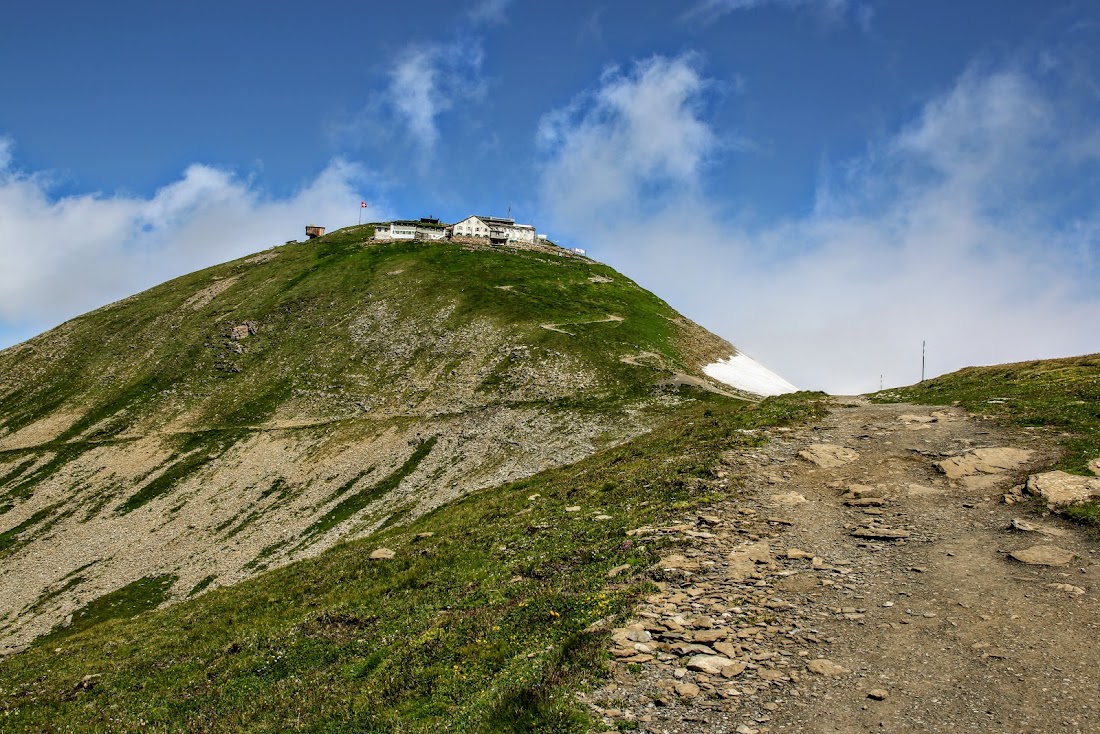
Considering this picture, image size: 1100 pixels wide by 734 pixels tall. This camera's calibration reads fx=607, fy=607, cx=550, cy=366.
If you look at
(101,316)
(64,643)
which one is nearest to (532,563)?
(64,643)

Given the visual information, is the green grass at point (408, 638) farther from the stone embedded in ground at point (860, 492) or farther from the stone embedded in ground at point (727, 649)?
the stone embedded in ground at point (860, 492)

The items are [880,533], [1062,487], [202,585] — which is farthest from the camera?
[202,585]

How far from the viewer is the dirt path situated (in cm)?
1284

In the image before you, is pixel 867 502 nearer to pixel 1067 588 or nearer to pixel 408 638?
pixel 1067 588

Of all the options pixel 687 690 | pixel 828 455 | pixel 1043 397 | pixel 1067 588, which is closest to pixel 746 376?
pixel 1043 397

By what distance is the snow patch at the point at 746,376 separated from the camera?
10388 centimetres

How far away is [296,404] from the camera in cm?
10088

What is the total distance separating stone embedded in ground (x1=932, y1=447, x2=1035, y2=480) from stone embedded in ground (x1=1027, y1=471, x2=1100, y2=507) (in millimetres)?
2262

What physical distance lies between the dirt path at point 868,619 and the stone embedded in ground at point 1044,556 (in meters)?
0.28

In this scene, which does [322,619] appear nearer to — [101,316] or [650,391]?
[650,391]

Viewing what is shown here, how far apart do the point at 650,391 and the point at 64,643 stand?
64.9 meters

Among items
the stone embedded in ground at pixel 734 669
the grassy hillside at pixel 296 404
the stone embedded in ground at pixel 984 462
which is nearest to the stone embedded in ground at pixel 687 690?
the stone embedded in ground at pixel 734 669

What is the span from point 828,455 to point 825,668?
18.3 meters

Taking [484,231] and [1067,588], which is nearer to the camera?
[1067,588]
